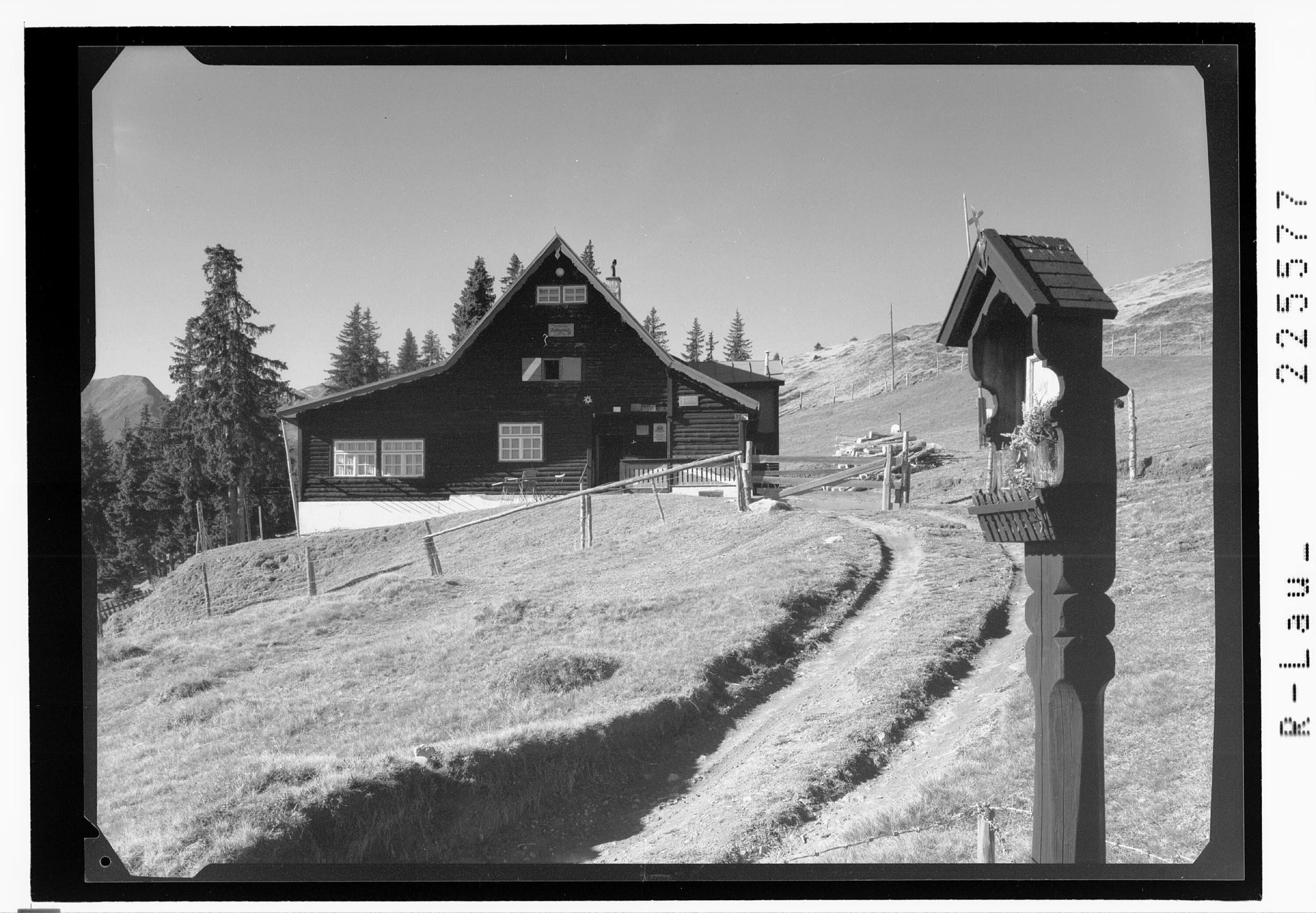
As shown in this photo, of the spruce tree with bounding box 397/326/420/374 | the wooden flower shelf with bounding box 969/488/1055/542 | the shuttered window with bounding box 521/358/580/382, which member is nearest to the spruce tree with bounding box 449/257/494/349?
the spruce tree with bounding box 397/326/420/374

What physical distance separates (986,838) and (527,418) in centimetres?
279

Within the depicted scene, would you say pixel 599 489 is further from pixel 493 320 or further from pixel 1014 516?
pixel 1014 516

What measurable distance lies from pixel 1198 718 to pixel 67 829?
507 centimetres

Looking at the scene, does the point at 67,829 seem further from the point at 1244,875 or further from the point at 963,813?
the point at 1244,875

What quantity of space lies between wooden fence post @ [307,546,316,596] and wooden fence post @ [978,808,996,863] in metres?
3.16

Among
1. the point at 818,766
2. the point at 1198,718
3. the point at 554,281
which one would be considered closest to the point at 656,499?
the point at 554,281

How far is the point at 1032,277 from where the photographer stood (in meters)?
3.41

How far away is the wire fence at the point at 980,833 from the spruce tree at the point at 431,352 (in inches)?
109

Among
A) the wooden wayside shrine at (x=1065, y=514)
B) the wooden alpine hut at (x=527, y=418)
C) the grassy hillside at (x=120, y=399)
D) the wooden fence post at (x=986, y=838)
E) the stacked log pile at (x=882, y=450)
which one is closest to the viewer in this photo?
the wooden wayside shrine at (x=1065, y=514)

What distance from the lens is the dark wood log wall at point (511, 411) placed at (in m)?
4.48

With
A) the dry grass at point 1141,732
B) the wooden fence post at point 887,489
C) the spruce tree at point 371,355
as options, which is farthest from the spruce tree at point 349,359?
the dry grass at point 1141,732

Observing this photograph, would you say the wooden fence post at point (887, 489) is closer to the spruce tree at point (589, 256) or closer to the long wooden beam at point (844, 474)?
the long wooden beam at point (844, 474)

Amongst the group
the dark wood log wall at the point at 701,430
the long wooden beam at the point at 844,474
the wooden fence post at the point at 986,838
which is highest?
the dark wood log wall at the point at 701,430

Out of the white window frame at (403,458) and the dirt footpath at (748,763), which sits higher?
the white window frame at (403,458)
